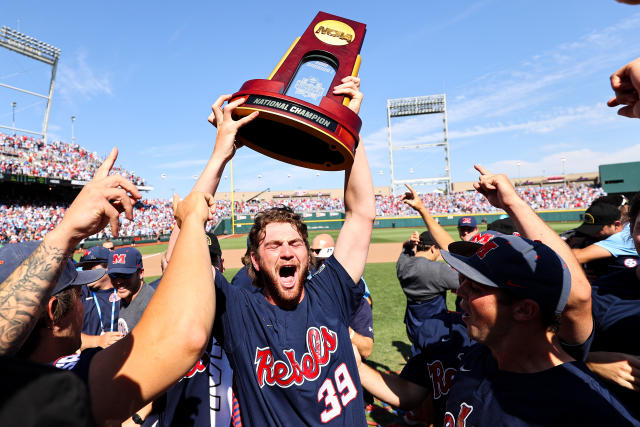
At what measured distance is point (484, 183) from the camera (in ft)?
7.66

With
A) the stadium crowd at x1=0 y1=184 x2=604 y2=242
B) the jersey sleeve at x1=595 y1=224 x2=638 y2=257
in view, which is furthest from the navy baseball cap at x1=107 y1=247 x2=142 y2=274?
the stadium crowd at x1=0 y1=184 x2=604 y2=242

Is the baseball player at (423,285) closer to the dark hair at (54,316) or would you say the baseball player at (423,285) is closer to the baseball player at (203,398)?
the baseball player at (203,398)

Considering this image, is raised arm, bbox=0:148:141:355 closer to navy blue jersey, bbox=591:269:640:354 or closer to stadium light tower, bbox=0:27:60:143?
navy blue jersey, bbox=591:269:640:354

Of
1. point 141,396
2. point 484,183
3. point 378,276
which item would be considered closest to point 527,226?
point 484,183

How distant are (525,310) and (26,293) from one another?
2.23 metres

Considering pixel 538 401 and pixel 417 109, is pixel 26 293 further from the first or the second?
pixel 417 109

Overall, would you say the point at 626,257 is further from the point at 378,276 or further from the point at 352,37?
the point at 378,276

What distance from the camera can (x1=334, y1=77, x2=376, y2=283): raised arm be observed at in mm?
2488

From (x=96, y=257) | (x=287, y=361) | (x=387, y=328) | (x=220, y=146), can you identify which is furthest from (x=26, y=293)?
(x=387, y=328)

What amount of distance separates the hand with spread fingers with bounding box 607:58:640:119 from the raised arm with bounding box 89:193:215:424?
1.62 m

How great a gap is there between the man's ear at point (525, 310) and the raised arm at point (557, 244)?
0.33m

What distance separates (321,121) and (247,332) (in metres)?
1.31

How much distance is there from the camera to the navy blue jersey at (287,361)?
6.55 feet

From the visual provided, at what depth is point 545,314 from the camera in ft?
5.87
